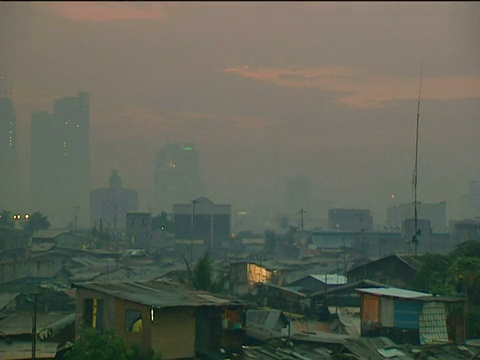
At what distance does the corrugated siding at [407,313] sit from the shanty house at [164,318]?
48.6 inches

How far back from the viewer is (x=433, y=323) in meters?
6.00

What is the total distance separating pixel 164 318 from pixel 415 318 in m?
1.96

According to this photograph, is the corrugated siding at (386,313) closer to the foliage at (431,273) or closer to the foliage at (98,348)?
the foliage at (431,273)

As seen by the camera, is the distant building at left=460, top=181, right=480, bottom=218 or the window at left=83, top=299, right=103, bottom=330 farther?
the distant building at left=460, top=181, right=480, bottom=218

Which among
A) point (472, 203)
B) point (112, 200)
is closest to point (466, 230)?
point (472, 203)

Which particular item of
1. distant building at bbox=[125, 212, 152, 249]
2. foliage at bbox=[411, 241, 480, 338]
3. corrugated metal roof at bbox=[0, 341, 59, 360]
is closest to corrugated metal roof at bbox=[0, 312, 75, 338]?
corrugated metal roof at bbox=[0, 341, 59, 360]

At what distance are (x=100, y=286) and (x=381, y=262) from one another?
13.3 feet

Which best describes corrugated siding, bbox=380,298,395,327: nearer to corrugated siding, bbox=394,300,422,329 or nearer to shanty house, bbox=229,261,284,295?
corrugated siding, bbox=394,300,422,329

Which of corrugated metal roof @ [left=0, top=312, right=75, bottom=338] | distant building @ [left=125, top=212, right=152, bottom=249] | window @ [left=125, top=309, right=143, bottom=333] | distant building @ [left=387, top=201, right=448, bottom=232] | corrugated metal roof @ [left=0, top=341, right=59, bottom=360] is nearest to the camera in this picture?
corrugated metal roof @ [left=0, top=341, right=59, bottom=360]

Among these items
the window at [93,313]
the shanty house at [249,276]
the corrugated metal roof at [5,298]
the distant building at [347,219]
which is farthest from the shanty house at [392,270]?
the distant building at [347,219]

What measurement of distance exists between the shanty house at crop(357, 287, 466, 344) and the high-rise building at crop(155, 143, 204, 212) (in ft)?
91.9

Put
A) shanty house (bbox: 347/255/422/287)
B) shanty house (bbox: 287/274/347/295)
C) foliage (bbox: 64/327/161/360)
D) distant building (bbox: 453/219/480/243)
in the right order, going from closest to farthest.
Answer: foliage (bbox: 64/327/161/360) < shanty house (bbox: 347/255/422/287) < shanty house (bbox: 287/274/347/295) < distant building (bbox: 453/219/480/243)

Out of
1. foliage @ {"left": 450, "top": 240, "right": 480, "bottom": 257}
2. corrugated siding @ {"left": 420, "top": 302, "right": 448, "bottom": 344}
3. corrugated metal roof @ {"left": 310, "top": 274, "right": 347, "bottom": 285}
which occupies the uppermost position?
foliage @ {"left": 450, "top": 240, "right": 480, "bottom": 257}

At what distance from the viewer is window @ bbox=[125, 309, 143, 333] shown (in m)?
5.02
